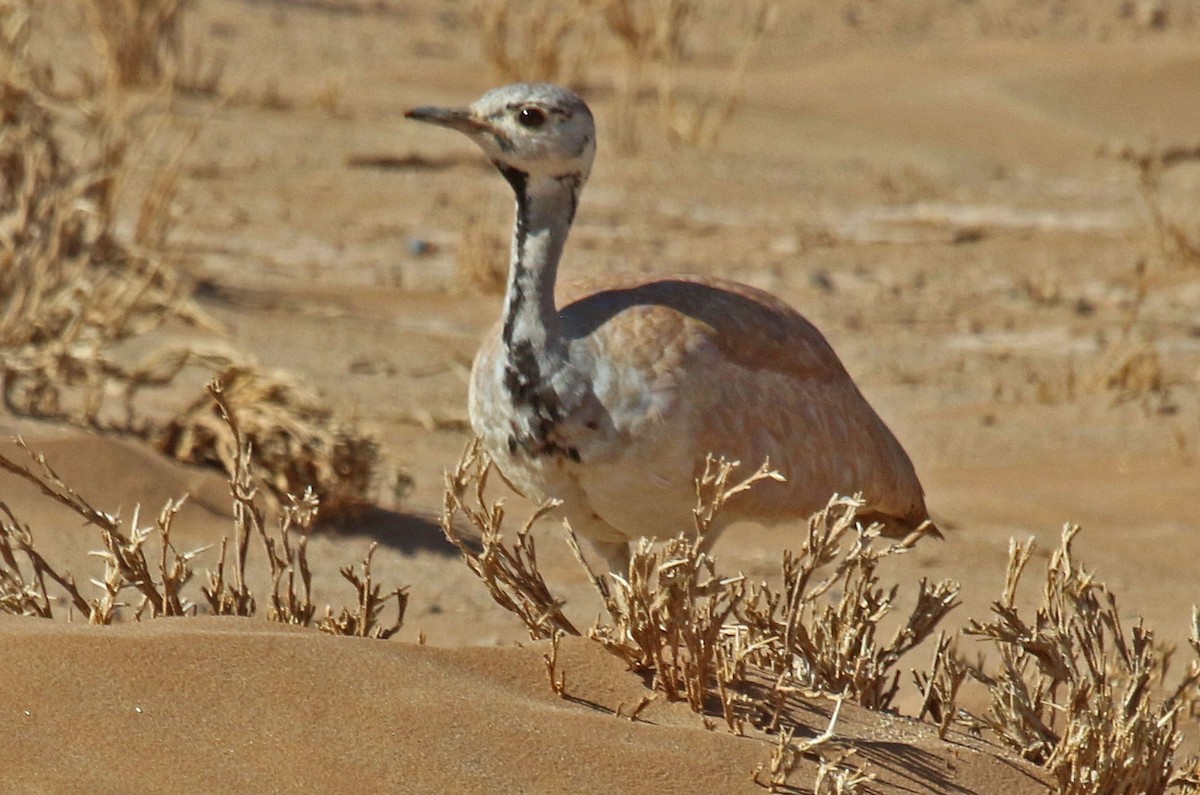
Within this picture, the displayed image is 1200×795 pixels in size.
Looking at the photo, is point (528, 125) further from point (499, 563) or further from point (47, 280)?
point (47, 280)

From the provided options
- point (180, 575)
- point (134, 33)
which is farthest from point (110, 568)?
point (134, 33)

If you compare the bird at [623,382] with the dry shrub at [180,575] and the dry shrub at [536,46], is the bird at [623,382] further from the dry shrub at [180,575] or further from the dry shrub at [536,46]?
the dry shrub at [536,46]

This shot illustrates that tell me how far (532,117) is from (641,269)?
17.8 feet

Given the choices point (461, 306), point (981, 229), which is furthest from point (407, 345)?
point (981, 229)

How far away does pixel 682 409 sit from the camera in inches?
176

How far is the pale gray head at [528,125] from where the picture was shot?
183 inches

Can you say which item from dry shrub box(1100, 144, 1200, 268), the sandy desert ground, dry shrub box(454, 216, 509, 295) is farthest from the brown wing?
dry shrub box(1100, 144, 1200, 268)

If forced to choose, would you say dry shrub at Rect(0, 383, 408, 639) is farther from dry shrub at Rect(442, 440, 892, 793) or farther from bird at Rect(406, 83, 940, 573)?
bird at Rect(406, 83, 940, 573)

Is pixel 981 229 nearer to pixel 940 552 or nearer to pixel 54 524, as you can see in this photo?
pixel 940 552

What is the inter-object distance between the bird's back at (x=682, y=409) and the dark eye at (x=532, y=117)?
43cm

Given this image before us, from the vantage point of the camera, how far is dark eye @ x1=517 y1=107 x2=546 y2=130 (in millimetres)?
4652

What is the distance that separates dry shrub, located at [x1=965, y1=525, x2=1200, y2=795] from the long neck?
1.20 metres

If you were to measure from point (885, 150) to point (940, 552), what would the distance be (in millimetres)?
6949

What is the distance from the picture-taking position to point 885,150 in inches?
523
